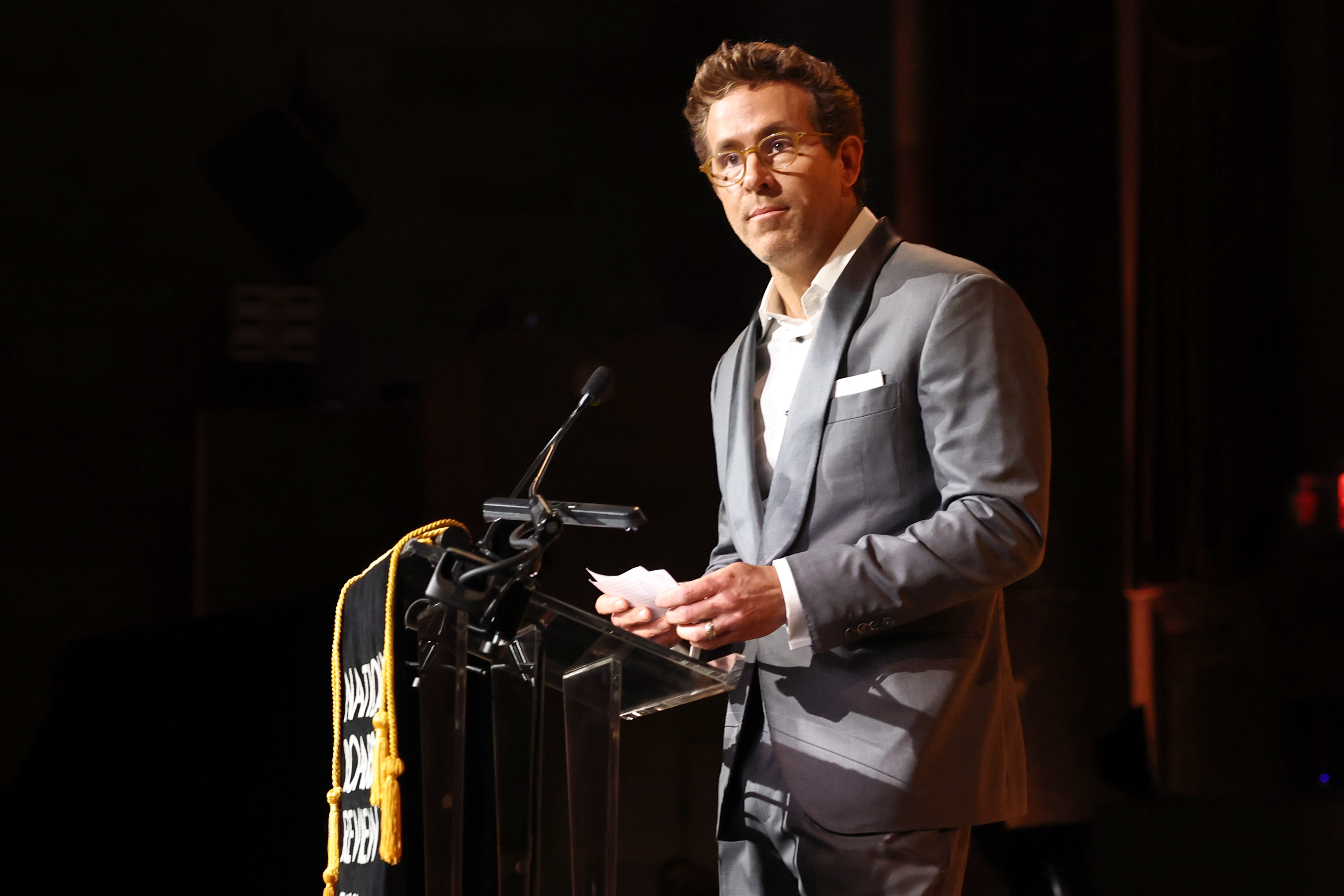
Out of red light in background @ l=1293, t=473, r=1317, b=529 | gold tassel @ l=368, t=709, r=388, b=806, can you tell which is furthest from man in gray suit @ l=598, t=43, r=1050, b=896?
red light in background @ l=1293, t=473, r=1317, b=529

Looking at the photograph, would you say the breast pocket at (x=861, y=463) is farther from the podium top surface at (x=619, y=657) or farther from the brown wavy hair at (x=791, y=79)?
the brown wavy hair at (x=791, y=79)

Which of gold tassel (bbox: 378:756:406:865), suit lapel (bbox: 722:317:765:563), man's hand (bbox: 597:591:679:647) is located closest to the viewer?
gold tassel (bbox: 378:756:406:865)

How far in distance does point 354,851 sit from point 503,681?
0.26 metres

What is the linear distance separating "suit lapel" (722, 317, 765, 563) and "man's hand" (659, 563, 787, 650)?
0.23 m

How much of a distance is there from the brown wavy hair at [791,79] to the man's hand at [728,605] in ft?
2.41

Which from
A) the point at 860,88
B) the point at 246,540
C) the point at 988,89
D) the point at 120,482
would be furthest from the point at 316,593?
the point at 988,89

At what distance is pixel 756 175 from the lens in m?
1.66

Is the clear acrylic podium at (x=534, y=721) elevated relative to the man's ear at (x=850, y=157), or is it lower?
lower

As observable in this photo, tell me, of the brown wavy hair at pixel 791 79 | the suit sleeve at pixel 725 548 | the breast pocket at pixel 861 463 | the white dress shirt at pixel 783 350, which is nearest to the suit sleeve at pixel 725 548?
the suit sleeve at pixel 725 548

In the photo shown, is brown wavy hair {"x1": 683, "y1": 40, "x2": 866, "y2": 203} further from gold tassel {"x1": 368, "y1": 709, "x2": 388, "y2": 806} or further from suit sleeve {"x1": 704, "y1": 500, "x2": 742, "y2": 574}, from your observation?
gold tassel {"x1": 368, "y1": 709, "x2": 388, "y2": 806}

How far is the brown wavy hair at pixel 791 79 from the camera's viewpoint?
171cm

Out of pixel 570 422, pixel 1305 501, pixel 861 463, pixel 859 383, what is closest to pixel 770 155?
pixel 859 383

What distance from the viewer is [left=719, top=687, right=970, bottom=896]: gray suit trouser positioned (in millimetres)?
1384

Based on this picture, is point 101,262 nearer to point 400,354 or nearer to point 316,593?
point 400,354
